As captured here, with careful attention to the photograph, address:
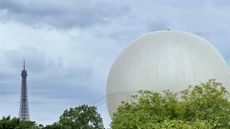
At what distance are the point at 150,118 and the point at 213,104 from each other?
11.9ft

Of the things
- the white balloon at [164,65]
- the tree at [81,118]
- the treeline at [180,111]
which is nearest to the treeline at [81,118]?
the tree at [81,118]

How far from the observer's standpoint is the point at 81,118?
56906 mm

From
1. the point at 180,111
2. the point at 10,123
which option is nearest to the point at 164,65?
the point at 180,111

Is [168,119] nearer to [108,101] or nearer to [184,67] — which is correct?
[184,67]

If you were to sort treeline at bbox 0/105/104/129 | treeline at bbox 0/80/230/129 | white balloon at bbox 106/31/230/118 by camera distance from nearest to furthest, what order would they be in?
treeline at bbox 0/80/230/129
white balloon at bbox 106/31/230/118
treeline at bbox 0/105/104/129

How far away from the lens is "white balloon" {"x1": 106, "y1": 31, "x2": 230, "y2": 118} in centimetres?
4181

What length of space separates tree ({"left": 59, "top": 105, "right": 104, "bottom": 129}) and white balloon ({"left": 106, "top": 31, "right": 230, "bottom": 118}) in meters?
12.0

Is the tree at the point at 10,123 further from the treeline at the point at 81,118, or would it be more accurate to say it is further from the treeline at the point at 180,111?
the treeline at the point at 81,118

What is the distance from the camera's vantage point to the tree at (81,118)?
56.1 metres

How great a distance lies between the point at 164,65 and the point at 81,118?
16956 mm

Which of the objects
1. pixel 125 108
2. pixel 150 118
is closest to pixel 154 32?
pixel 125 108

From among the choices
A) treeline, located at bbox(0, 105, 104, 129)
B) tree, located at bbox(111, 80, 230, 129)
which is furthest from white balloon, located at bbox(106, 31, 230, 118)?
treeline, located at bbox(0, 105, 104, 129)

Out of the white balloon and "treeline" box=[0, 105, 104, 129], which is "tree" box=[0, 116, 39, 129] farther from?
"treeline" box=[0, 105, 104, 129]

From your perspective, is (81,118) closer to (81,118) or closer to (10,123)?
(81,118)
